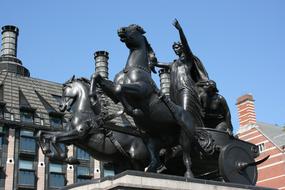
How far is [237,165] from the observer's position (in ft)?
38.3

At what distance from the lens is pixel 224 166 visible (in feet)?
37.4

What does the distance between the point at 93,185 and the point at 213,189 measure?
7.90 ft

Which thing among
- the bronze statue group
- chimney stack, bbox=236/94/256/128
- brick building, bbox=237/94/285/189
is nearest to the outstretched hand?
the bronze statue group

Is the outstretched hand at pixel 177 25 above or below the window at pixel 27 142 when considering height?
below

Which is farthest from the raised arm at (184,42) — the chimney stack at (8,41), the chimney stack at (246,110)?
the chimney stack at (8,41)

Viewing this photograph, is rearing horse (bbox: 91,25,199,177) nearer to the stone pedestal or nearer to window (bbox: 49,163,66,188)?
the stone pedestal

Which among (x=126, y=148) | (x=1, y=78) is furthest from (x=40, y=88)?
(x=126, y=148)

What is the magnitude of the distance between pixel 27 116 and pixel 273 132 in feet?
73.6

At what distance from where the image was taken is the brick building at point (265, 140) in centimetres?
4350

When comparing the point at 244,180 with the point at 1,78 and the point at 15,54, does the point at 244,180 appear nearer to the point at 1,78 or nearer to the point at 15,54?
the point at 1,78

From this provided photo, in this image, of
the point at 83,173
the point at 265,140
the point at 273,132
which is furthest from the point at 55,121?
the point at 273,132

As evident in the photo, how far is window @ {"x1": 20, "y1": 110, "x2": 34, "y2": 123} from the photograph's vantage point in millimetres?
44028

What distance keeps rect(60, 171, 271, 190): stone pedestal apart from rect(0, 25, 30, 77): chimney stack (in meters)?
41.6

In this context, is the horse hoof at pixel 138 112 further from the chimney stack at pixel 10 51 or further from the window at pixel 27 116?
the chimney stack at pixel 10 51
